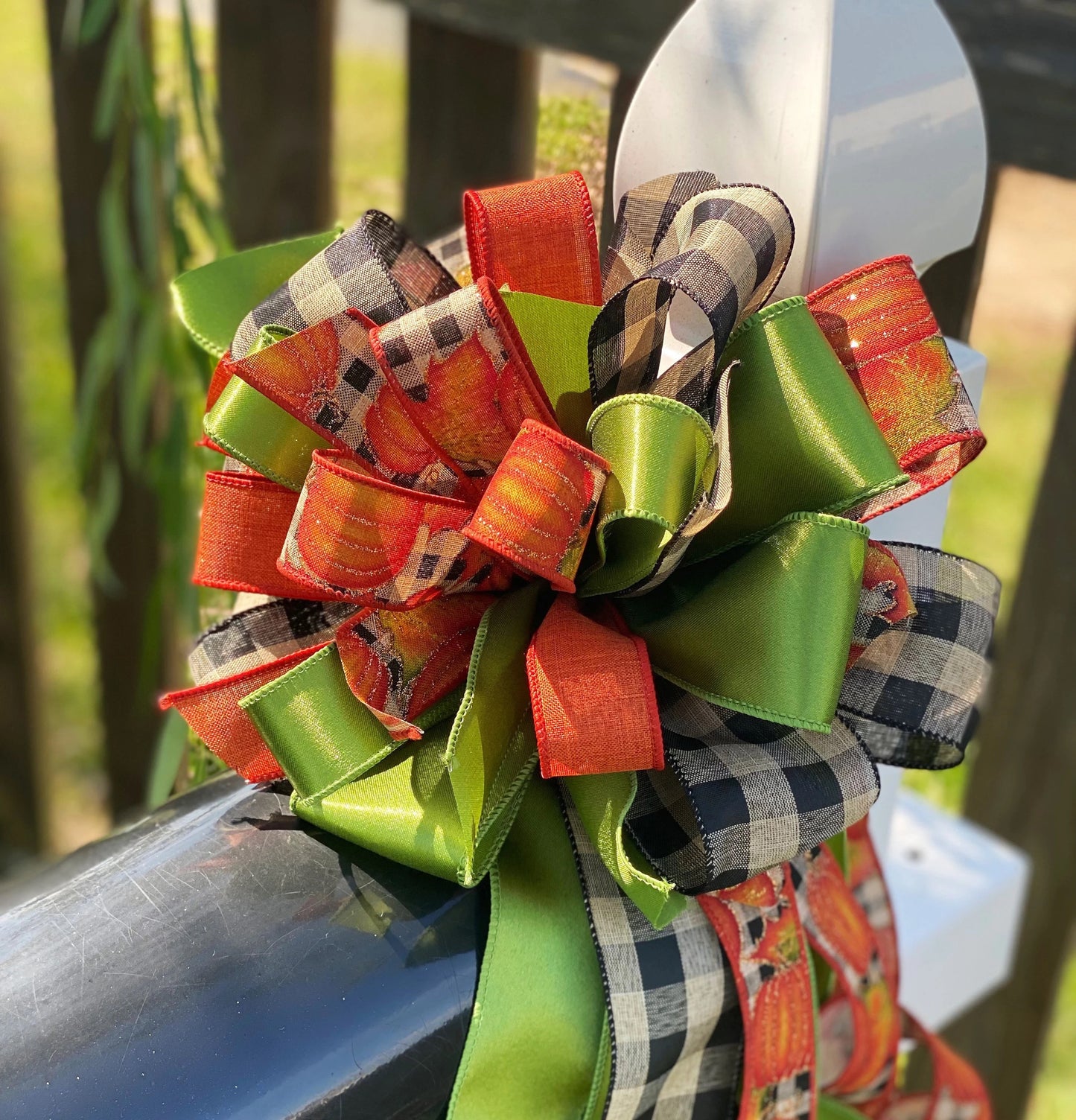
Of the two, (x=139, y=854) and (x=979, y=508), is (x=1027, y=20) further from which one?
(x=979, y=508)

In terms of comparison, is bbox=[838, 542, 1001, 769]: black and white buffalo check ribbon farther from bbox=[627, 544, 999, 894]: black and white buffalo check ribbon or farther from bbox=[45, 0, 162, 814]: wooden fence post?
bbox=[45, 0, 162, 814]: wooden fence post

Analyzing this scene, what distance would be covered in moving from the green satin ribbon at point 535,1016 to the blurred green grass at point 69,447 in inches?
36.1

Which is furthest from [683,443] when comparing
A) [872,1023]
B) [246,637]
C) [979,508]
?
[979,508]

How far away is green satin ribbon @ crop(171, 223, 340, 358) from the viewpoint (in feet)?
1.60

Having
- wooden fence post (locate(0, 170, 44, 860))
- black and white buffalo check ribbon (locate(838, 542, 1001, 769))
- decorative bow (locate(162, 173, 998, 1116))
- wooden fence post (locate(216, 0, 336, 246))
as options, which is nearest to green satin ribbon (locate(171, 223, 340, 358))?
decorative bow (locate(162, 173, 998, 1116))

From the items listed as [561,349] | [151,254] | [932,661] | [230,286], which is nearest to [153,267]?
[151,254]

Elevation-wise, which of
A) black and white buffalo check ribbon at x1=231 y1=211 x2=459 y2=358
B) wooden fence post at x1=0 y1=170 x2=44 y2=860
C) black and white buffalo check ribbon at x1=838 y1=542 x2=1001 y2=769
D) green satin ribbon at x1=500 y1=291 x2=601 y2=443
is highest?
black and white buffalo check ribbon at x1=231 y1=211 x2=459 y2=358

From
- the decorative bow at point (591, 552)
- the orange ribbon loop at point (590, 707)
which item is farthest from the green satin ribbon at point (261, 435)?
the orange ribbon loop at point (590, 707)

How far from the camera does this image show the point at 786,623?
0.39 m

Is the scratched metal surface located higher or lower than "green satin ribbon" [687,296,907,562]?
lower

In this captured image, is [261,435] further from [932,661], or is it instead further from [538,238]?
[932,661]

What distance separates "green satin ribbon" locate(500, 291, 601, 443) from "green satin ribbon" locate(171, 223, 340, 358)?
0.11m

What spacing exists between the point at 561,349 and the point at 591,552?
0.07 metres

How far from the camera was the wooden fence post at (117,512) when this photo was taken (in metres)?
1.12
